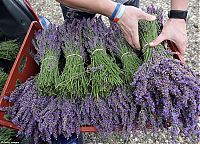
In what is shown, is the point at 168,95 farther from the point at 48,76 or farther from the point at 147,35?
the point at 48,76

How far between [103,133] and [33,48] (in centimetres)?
62

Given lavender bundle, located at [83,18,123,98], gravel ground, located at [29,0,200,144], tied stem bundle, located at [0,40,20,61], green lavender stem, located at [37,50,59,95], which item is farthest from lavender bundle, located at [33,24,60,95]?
gravel ground, located at [29,0,200,144]

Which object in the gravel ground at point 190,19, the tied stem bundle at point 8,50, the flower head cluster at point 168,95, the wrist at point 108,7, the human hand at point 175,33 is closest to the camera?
the flower head cluster at point 168,95

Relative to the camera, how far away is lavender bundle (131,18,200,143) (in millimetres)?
1293

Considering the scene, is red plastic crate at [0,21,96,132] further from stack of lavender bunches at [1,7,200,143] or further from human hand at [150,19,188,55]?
human hand at [150,19,188,55]

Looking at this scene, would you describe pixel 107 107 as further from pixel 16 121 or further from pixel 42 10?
pixel 42 10

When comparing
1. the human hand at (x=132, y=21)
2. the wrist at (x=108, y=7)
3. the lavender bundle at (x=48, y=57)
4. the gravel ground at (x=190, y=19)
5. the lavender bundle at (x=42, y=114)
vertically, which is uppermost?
the wrist at (x=108, y=7)

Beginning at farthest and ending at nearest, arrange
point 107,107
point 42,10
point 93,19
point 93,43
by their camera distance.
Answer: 1. point 42,10
2. point 93,19
3. point 93,43
4. point 107,107

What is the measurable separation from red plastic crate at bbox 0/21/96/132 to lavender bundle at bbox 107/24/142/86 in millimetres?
302

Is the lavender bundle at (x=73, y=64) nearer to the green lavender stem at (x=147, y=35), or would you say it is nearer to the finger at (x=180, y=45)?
the green lavender stem at (x=147, y=35)

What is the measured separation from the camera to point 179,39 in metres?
1.55

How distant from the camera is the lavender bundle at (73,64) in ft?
4.68

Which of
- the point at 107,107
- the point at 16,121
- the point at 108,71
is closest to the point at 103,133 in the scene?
the point at 107,107

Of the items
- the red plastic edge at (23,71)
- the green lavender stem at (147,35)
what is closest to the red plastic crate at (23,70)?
the red plastic edge at (23,71)
